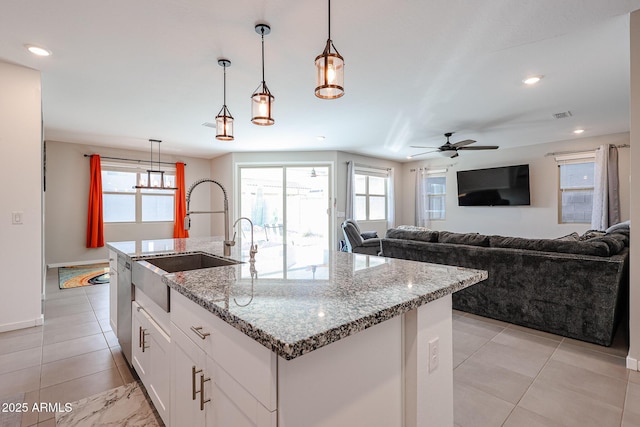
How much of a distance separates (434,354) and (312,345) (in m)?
0.69

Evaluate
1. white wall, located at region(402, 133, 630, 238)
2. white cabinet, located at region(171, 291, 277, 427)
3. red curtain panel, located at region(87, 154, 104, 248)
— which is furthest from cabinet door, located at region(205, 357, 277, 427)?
white wall, located at region(402, 133, 630, 238)

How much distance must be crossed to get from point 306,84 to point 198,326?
2820 mm

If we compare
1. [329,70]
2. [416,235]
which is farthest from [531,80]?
[329,70]

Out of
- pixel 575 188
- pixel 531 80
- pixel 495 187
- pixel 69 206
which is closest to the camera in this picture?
pixel 531 80

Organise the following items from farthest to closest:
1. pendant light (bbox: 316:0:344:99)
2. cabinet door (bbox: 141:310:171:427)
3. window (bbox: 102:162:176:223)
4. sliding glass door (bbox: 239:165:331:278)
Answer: sliding glass door (bbox: 239:165:331:278)
window (bbox: 102:162:176:223)
pendant light (bbox: 316:0:344:99)
cabinet door (bbox: 141:310:171:427)

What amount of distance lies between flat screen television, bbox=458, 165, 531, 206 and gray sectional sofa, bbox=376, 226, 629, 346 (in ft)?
10.8

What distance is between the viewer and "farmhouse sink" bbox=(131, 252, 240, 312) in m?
1.46

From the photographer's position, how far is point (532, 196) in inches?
248

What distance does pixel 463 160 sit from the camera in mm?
7250

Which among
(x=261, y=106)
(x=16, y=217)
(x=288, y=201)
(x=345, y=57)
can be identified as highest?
(x=345, y=57)

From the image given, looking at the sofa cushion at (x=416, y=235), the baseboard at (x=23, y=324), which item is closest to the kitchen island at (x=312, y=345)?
the sofa cushion at (x=416, y=235)

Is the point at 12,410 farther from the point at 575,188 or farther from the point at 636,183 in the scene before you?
the point at 575,188

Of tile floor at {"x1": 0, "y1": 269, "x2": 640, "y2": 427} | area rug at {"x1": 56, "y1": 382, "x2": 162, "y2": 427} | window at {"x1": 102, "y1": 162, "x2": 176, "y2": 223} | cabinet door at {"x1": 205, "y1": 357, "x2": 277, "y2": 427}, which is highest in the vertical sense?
window at {"x1": 102, "y1": 162, "x2": 176, "y2": 223}

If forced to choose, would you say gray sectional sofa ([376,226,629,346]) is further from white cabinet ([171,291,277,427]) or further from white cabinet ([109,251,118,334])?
white cabinet ([109,251,118,334])
